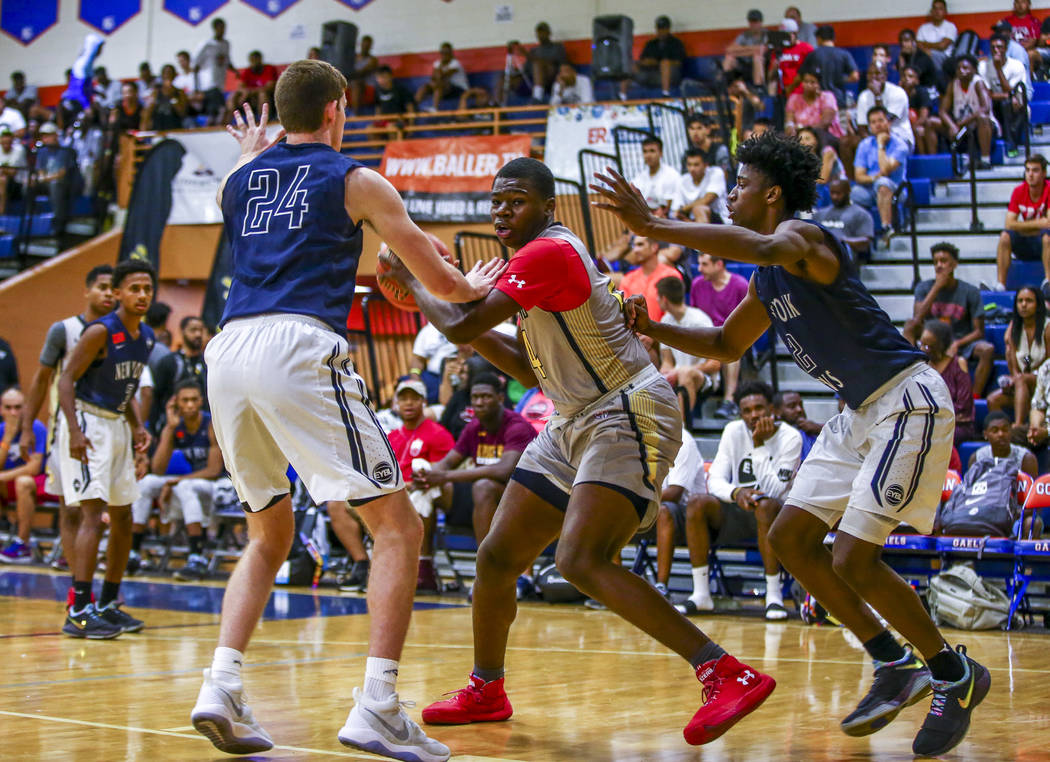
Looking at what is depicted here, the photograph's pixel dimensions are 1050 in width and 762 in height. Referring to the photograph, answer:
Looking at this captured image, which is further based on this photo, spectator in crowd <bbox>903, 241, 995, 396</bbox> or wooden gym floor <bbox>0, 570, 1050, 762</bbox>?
spectator in crowd <bbox>903, 241, 995, 396</bbox>

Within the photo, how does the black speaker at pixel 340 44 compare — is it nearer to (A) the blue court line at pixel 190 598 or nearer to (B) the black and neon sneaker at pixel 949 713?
(A) the blue court line at pixel 190 598

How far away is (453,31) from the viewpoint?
2075cm

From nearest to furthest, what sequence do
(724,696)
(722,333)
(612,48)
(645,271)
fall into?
(724,696)
(722,333)
(645,271)
(612,48)

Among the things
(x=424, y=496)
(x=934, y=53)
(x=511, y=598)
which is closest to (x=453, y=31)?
(x=934, y=53)

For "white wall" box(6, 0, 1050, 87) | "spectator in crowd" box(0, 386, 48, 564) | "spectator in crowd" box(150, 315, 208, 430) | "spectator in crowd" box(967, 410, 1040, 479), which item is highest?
"white wall" box(6, 0, 1050, 87)

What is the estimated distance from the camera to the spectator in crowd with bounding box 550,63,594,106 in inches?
681

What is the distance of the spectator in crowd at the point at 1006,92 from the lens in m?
13.3

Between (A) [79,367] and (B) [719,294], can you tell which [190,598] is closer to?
(A) [79,367]

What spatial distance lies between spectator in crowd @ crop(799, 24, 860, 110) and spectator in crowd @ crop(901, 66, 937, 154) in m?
0.84

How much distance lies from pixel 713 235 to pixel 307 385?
4.28 ft

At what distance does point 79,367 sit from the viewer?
21.8 ft

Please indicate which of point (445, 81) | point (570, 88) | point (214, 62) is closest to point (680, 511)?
point (570, 88)

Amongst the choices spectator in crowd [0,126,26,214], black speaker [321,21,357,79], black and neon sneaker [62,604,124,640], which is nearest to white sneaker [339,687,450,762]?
black and neon sneaker [62,604,124,640]

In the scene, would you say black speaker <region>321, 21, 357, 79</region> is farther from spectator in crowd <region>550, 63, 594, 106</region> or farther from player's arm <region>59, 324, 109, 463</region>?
player's arm <region>59, 324, 109, 463</region>
